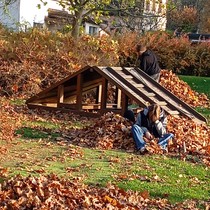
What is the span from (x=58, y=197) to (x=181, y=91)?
1589 cm

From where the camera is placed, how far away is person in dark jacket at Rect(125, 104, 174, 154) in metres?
11.5

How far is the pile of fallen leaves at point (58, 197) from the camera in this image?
6551 mm

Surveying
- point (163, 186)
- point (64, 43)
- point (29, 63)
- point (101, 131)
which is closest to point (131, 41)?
point (64, 43)

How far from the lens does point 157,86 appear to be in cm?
1634

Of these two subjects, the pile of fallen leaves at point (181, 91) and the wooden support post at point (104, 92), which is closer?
the wooden support post at point (104, 92)

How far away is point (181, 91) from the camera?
22297 millimetres

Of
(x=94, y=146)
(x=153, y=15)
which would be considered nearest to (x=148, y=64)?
(x=94, y=146)

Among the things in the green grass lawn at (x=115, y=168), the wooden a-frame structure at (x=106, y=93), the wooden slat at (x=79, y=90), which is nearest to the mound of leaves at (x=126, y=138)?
the green grass lawn at (x=115, y=168)

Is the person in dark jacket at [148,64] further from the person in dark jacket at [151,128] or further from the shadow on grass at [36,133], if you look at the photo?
the person in dark jacket at [151,128]

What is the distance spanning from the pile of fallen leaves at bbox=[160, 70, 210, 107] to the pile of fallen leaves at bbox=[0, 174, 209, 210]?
14142mm

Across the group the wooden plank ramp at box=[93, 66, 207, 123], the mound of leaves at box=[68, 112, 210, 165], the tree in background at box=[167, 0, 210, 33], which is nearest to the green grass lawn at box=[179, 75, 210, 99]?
the wooden plank ramp at box=[93, 66, 207, 123]

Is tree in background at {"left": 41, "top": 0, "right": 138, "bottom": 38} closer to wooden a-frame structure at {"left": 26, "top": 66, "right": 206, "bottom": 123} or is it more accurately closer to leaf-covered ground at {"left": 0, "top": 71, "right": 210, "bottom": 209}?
leaf-covered ground at {"left": 0, "top": 71, "right": 210, "bottom": 209}

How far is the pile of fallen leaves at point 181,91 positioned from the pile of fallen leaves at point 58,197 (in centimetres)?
1414

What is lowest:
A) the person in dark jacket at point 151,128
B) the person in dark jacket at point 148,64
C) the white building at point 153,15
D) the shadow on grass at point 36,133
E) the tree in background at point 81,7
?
the shadow on grass at point 36,133
